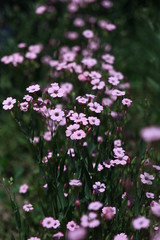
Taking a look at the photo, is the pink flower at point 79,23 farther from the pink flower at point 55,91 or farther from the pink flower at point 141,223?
the pink flower at point 141,223

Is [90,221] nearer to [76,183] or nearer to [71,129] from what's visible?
[76,183]

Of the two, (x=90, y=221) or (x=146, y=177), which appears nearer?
(x=90, y=221)

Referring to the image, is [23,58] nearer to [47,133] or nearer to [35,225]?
[47,133]

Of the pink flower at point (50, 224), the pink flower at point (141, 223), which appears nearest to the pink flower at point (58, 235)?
the pink flower at point (50, 224)

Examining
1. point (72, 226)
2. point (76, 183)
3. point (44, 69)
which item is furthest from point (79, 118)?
point (44, 69)

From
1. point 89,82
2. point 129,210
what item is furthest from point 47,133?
point 129,210

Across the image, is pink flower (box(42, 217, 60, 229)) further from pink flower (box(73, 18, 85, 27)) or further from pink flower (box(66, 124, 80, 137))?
pink flower (box(73, 18, 85, 27))
